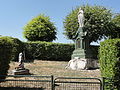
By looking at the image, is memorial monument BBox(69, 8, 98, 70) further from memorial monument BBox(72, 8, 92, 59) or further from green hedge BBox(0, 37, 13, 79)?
green hedge BBox(0, 37, 13, 79)

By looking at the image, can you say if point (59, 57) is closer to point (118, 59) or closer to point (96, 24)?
point (96, 24)

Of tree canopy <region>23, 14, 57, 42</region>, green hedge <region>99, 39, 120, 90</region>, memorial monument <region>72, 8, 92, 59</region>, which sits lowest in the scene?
green hedge <region>99, 39, 120, 90</region>

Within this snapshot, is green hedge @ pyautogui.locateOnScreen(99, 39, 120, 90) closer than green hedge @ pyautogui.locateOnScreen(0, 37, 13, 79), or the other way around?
green hedge @ pyautogui.locateOnScreen(99, 39, 120, 90)

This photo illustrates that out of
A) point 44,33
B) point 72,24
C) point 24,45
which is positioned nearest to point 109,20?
point 72,24

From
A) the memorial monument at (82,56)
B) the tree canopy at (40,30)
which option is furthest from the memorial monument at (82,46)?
the tree canopy at (40,30)

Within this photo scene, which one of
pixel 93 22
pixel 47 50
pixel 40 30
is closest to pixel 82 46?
pixel 47 50

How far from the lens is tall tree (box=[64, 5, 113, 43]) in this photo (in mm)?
28953

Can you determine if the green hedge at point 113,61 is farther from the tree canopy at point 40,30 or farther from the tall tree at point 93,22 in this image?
the tree canopy at point 40,30

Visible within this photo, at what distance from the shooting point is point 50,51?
79.0 ft

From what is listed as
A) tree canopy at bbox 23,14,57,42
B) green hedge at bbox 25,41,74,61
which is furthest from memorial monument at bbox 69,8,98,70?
tree canopy at bbox 23,14,57,42

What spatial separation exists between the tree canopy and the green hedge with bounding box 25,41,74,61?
5924 mm

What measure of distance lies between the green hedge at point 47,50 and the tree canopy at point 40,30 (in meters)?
5.92

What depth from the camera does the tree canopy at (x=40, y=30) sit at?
98.6ft

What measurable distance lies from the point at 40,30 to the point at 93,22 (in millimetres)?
9137
